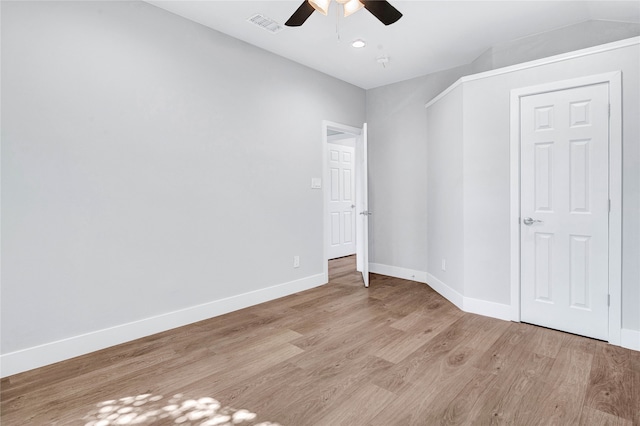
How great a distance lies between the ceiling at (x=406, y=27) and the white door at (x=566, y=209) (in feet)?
2.49

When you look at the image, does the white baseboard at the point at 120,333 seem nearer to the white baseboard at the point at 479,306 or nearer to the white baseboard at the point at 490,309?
the white baseboard at the point at 479,306

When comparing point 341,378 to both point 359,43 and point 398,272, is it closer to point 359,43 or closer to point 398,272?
point 398,272

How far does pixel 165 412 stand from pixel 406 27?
366 cm

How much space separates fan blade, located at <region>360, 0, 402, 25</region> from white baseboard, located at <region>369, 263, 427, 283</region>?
3320mm

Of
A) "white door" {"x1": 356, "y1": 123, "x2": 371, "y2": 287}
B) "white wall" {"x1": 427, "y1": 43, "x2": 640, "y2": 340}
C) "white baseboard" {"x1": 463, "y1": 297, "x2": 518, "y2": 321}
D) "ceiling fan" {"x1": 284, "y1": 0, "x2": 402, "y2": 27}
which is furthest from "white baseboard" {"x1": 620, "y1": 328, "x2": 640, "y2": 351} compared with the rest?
"ceiling fan" {"x1": 284, "y1": 0, "x2": 402, "y2": 27}

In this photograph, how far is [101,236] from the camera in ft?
8.55

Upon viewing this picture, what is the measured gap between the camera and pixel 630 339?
258 centimetres

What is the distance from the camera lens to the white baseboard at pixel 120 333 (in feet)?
7.45

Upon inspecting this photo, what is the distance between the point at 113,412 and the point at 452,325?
2.71 metres

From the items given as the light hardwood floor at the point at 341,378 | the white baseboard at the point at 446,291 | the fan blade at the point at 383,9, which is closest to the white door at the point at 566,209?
the light hardwood floor at the point at 341,378

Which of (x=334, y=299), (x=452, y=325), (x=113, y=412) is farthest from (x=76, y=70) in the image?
(x=452, y=325)

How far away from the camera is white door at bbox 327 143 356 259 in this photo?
6.29 m

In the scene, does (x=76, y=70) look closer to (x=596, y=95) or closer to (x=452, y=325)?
(x=452, y=325)

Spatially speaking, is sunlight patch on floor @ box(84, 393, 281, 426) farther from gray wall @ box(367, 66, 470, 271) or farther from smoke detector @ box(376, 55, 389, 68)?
smoke detector @ box(376, 55, 389, 68)
